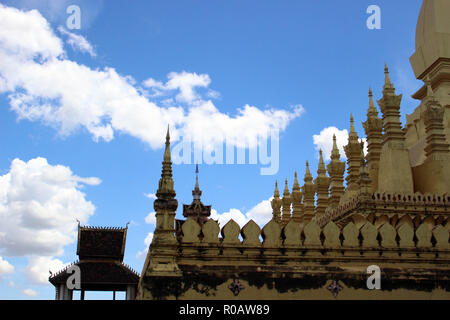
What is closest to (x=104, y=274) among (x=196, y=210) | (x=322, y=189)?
(x=322, y=189)

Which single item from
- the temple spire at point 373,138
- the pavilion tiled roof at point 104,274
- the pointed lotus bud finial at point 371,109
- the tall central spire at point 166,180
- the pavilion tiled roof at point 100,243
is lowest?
the pavilion tiled roof at point 104,274

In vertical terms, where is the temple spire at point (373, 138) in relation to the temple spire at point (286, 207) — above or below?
above

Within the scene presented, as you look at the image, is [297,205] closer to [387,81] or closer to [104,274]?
[387,81]

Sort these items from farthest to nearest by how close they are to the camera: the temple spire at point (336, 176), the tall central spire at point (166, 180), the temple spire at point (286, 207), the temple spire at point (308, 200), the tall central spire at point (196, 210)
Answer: the tall central spire at point (196, 210)
the temple spire at point (286, 207)
the temple spire at point (308, 200)
the temple spire at point (336, 176)
the tall central spire at point (166, 180)

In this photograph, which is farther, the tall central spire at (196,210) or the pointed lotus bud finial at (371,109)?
the tall central spire at (196,210)

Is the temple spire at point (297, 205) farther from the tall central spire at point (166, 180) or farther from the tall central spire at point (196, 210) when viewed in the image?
the tall central spire at point (166, 180)

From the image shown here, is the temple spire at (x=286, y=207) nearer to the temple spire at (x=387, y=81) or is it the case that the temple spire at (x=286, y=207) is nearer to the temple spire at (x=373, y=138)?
the temple spire at (x=373, y=138)

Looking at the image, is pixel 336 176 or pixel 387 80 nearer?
pixel 387 80

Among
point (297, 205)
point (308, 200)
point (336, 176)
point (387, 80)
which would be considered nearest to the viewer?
point (387, 80)

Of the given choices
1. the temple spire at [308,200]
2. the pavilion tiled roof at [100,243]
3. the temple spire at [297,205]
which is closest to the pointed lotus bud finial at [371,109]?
the temple spire at [308,200]

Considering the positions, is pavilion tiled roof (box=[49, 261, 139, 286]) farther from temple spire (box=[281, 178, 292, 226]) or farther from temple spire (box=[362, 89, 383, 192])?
temple spire (box=[281, 178, 292, 226])

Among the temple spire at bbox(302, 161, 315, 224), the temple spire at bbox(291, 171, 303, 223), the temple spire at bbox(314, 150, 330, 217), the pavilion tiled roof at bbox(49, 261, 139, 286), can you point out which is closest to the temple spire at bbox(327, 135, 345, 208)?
the temple spire at bbox(314, 150, 330, 217)

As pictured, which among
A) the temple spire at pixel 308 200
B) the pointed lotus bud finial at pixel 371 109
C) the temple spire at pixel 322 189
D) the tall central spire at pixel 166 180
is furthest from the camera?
the temple spire at pixel 308 200
